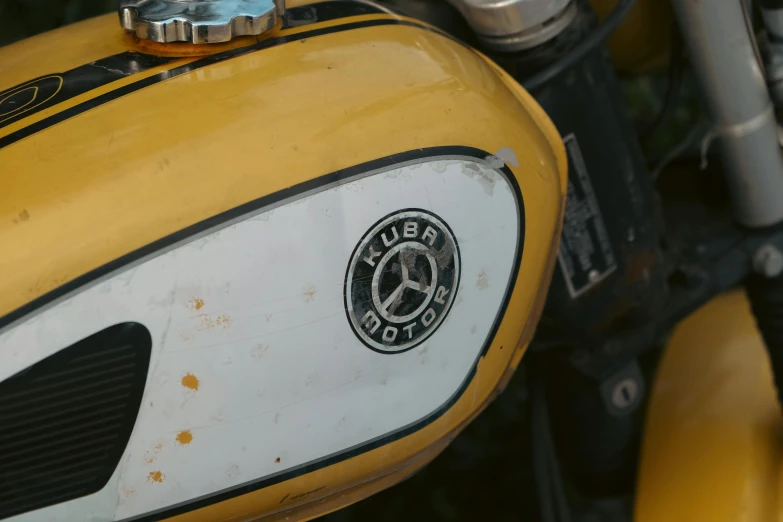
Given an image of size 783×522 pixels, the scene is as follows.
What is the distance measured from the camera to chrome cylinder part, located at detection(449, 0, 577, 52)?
25.9 inches

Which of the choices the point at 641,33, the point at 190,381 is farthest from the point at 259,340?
the point at 641,33

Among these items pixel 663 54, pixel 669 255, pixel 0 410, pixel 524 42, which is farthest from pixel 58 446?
pixel 663 54

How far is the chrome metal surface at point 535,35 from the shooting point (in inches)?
27.2

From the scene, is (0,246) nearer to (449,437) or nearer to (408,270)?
(408,270)

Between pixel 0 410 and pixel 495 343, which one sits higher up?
pixel 0 410

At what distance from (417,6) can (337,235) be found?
1.09 ft

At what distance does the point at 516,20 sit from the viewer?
2.19 feet

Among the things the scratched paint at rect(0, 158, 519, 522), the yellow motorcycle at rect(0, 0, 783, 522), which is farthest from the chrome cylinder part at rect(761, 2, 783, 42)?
the scratched paint at rect(0, 158, 519, 522)

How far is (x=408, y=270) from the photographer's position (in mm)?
585

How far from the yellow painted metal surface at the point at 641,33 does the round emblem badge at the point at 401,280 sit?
424mm

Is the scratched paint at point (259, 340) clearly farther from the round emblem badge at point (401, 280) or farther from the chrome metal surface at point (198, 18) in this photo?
the chrome metal surface at point (198, 18)

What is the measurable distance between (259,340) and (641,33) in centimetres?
62

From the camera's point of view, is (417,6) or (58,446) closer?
(58,446)

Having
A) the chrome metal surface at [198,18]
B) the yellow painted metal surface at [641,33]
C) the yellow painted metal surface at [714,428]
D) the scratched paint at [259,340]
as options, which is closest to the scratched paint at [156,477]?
the scratched paint at [259,340]
